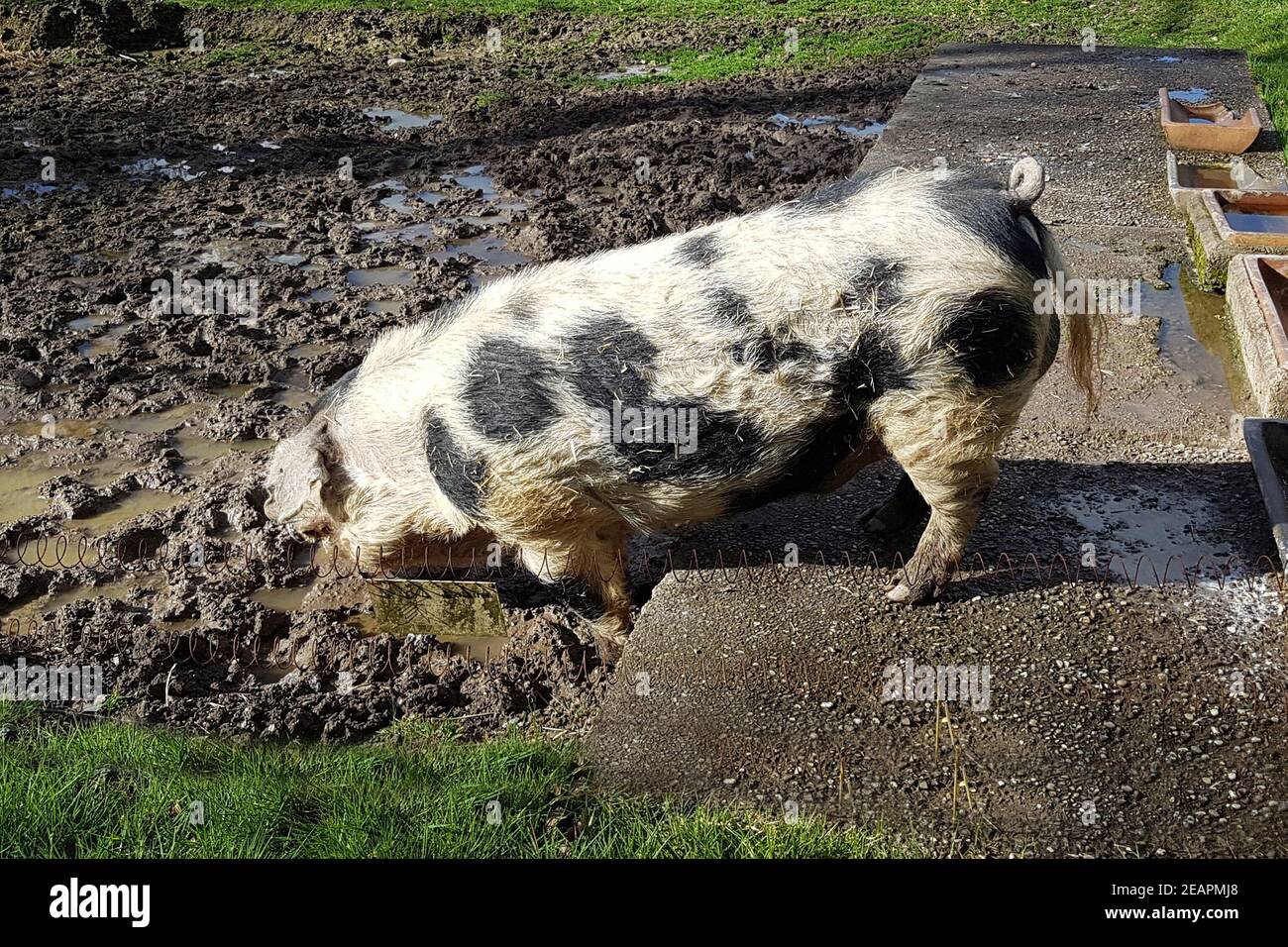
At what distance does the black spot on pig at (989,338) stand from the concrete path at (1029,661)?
34.0 inches

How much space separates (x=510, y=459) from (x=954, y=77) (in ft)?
27.7

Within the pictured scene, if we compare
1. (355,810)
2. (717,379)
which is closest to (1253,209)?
(717,379)

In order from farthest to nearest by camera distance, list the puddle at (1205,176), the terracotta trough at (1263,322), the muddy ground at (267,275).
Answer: the puddle at (1205,176), the terracotta trough at (1263,322), the muddy ground at (267,275)

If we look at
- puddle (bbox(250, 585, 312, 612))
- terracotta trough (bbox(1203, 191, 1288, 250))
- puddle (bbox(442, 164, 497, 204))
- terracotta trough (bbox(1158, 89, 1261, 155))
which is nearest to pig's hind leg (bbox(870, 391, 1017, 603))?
puddle (bbox(250, 585, 312, 612))

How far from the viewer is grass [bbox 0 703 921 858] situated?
9.66 feet

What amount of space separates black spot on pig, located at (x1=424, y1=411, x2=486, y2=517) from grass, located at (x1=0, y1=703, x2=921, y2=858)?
30.2 inches

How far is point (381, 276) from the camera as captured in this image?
7.42 meters

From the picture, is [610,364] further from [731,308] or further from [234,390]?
[234,390]

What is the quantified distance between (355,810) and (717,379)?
5.22ft

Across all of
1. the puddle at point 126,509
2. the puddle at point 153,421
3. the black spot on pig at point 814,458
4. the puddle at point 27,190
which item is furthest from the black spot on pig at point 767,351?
the puddle at point 27,190

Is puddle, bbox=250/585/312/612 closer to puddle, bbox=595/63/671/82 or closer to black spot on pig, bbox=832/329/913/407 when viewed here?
black spot on pig, bbox=832/329/913/407

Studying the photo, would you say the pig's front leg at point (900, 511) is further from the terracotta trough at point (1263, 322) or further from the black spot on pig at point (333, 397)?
the black spot on pig at point (333, 397)

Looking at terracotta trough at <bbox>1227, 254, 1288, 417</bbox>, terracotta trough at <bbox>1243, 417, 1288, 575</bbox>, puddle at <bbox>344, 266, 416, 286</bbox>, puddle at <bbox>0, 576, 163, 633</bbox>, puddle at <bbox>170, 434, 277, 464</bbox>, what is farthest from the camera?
puddle at <bbox>344, 266, 416, 286</bbox>

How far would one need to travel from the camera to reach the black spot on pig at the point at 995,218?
3385 millimetres
